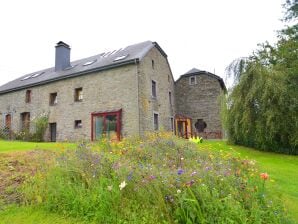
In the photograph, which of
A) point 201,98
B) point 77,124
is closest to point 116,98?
point 77,124

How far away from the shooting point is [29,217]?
124 inches

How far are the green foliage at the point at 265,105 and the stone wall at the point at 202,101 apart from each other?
6.57m

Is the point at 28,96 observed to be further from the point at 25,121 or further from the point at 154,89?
the point at 154,89

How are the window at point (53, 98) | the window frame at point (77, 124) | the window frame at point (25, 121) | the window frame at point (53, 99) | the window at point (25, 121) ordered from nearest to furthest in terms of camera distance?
the window frame at point (77, 124), the window frame at point (53, 99), the window at point (53, 98), the window frame at point (25, 121), the window at point (25, 121)

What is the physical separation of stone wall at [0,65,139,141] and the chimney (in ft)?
8.53

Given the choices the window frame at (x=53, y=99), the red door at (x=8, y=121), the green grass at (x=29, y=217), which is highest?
the window frame at (x=53, y=99)

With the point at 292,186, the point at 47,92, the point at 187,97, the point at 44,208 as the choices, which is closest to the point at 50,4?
the point at 44,208

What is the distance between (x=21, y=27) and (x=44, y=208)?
1390cm

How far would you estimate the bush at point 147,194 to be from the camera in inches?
106

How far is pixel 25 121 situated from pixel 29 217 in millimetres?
18182

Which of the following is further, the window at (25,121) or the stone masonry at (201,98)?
the stone masonry at (201,98)

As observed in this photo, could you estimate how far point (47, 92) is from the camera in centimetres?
1855

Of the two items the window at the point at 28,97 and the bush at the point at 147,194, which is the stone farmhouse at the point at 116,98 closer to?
the window at the point at 28,97

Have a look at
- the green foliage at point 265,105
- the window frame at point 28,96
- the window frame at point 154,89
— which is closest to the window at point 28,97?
the window frame at point 28,96
